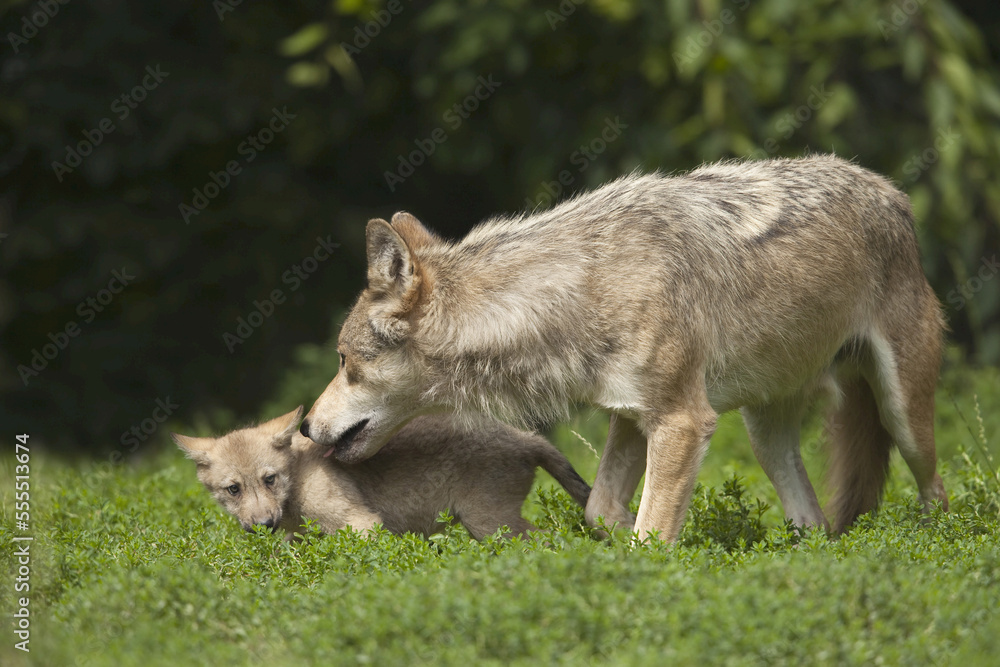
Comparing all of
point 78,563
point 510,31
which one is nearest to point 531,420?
point 78,563

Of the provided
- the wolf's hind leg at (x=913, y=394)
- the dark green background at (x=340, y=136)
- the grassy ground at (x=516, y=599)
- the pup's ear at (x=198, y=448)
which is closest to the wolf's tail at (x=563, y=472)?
the grassy ground at (x=516, y=599)

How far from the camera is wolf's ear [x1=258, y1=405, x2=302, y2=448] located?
592 cm

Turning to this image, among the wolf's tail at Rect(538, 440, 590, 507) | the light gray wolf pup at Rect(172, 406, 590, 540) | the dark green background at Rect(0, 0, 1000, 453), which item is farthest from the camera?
the dark green background at Rect(0, 0, 1000, 453)

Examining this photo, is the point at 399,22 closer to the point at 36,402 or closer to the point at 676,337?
the point at 36,402

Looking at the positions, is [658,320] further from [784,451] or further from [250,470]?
[250,470]

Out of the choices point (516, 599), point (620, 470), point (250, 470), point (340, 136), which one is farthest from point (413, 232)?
point (340, 136)

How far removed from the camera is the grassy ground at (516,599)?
3609 millimetres

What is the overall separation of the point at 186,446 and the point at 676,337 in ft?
9.32

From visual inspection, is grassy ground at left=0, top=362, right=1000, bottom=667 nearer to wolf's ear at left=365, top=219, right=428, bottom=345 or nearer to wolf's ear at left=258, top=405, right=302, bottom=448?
wolf's ear at left=258, top=405, right=302, bottom=448

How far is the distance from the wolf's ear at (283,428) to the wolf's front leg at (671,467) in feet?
6.70

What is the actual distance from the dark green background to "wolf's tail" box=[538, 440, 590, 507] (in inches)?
125

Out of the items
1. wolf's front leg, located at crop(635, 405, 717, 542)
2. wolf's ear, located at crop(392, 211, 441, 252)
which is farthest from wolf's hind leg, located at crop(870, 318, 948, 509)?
wolf's ear, located at crop(392, 211, 441, 252)

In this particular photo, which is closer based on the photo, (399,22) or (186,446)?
(186,446)

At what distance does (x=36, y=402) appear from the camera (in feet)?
33.6
